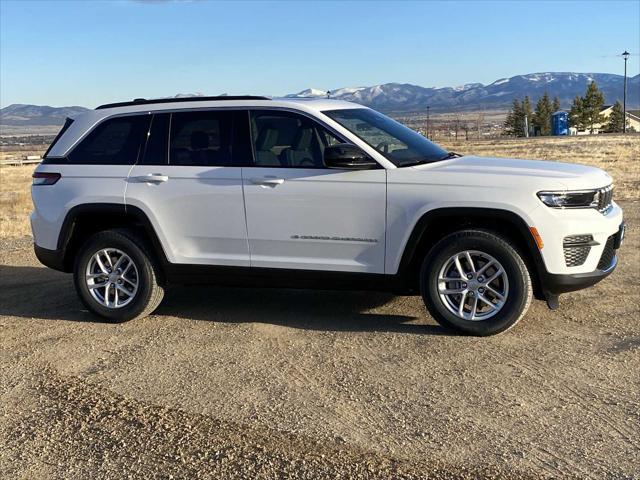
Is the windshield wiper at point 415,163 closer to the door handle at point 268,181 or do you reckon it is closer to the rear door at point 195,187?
the door handle at point 268,181

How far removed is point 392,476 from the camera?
3334 millimetres

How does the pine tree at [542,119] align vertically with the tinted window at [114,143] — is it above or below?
below

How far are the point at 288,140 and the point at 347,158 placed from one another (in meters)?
0.66

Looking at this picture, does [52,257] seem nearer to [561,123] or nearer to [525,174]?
[525,174]

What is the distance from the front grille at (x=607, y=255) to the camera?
531 centimetres

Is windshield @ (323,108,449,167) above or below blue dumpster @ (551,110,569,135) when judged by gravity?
above

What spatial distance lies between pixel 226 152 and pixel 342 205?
44.8 inches

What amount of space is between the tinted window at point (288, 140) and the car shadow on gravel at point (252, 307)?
4.55 feet

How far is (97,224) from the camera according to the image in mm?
6359

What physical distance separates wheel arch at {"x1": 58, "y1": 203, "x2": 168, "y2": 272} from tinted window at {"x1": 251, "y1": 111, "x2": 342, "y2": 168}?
1162mm

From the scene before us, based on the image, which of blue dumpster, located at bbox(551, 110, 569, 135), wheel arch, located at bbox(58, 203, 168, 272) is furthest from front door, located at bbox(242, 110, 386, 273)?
blue dumpster, located at bbox(551, 110, 569, 135)

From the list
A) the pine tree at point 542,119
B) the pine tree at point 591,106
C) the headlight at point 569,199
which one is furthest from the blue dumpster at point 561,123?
the headlight at point 569,199

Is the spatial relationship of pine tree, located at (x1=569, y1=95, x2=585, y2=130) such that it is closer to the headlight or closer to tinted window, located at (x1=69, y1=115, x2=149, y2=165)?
the headlight

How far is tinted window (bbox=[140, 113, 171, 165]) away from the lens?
6.03 m
